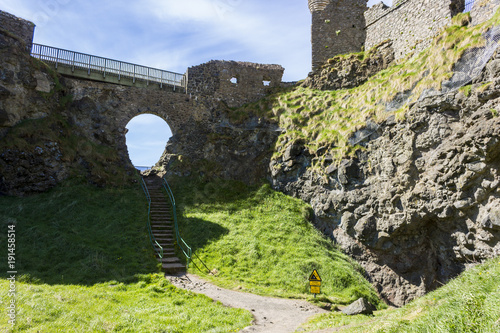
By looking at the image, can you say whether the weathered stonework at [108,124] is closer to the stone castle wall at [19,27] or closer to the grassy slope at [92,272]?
the stone castle wall at [19,27]

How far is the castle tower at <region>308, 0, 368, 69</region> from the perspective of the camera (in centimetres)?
2316

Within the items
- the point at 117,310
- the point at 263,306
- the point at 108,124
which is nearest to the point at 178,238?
the point at 263,306

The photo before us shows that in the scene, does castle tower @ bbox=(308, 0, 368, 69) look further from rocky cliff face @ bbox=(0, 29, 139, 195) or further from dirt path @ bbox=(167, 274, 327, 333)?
dirt path @ bbox=(167, 274, 327, 333)

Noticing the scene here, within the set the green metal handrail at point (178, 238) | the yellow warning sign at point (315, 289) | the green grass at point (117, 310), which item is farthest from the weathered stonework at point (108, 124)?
the yellow warning sign at point (315, 289)

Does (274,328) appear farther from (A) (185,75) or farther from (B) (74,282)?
(A) (185,75)

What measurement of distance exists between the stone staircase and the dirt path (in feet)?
2.97

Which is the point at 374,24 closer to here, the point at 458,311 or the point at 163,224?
the point at 163,224

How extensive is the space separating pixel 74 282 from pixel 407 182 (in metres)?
13.8

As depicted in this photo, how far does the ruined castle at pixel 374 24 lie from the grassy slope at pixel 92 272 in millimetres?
16857

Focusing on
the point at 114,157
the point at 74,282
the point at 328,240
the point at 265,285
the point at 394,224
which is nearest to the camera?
the point at 74,282

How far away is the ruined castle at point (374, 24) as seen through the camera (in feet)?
58.3

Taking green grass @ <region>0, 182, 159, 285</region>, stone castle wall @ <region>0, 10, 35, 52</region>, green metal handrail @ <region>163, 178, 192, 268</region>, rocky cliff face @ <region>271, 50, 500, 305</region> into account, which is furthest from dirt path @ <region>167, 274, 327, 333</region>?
stone castle wall @ <region>0, 10, 35, 52</region>

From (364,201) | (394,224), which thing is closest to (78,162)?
(364,201)

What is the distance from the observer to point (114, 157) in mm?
21125
